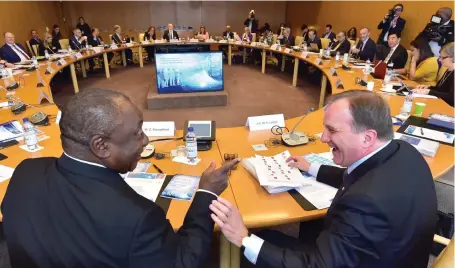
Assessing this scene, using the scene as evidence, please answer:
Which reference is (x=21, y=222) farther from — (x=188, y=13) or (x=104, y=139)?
(x=188, y=13)

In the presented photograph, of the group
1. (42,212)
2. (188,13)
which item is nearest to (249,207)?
(42,212)

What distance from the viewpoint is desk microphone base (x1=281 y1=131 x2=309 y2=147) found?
2365 mm

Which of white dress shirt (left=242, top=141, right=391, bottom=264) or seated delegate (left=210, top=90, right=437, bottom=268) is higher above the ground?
seated delegate (left=210, top=90, right=437, bottom=268)

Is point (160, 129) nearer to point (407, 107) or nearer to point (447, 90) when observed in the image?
point (407, 107)

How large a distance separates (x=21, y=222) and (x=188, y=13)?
38.7 feet

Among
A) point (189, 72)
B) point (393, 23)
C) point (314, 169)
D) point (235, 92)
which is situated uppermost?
point (393, 23)

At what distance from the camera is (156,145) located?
2357 mm

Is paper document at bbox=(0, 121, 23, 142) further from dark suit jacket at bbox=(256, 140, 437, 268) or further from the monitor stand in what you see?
dark suit jacket at bbox=(256, 140, 437, 268)

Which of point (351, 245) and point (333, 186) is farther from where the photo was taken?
point (333, 186)

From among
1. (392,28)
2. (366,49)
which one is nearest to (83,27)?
(366,49)

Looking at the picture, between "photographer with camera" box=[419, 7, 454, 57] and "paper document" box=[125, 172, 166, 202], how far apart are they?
592cm

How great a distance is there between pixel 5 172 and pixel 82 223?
1.44m

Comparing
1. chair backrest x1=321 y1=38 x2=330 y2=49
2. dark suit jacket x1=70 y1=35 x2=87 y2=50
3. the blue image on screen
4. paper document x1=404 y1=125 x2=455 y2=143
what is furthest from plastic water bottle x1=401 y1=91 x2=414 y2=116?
dark suit jacket x1=70 y1=35 x2=87 y2=50

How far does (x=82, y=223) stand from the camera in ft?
3.11
